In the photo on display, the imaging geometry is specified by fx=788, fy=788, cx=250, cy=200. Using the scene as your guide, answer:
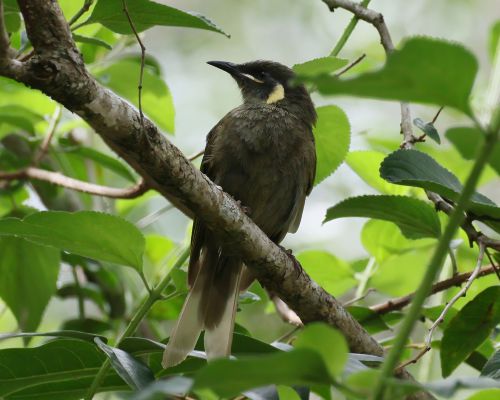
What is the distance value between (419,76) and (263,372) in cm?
48

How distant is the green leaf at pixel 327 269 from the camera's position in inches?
130

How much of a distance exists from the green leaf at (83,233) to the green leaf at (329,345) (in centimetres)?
113

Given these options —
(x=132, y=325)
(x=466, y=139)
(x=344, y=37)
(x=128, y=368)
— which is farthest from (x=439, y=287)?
(x=466, y=139)

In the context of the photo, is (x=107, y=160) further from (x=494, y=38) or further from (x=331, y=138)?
(x=494, y=38)

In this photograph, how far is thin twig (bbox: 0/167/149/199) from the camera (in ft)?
11.3

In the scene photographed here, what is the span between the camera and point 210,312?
3.21m

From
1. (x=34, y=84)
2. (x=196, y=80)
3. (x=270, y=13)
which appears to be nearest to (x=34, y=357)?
(x=34, y=84)

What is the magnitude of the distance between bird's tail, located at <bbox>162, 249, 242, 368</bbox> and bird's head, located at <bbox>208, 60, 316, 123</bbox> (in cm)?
88

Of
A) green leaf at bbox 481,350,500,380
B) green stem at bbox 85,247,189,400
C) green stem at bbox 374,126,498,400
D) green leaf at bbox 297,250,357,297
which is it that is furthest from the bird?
green stem at bbox 374,126,498,400

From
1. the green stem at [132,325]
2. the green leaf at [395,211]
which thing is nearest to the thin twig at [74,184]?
the green stem at [132,325]

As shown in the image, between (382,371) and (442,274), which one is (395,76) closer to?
(382,371)

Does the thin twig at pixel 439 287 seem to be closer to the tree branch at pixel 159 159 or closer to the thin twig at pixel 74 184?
the tree branch at pixel 159 159

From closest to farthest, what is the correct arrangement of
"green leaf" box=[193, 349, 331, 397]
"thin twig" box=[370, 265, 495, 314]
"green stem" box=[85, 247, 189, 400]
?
"green leaf" box=[193, 349, 331, 397] → "green stem" box=[85, 247, 189, 400] → "thin twig" box=[370, 265, 495, 314]

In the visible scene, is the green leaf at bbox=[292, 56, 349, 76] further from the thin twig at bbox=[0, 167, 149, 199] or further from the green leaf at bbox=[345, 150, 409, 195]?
the thin twig at bbox=[0, 167, 149, 199]
